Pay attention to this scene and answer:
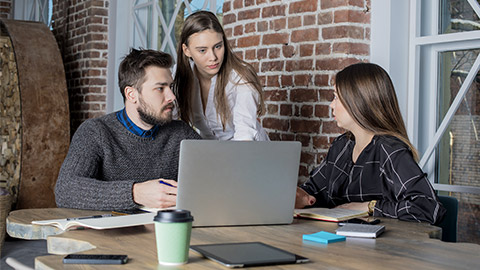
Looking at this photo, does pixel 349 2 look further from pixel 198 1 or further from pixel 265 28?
pixel 198 1

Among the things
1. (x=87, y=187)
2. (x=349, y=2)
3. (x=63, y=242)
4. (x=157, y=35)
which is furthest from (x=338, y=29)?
(x=157, y=35)

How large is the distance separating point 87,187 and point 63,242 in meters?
0.58

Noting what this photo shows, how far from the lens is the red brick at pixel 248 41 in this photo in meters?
3.74

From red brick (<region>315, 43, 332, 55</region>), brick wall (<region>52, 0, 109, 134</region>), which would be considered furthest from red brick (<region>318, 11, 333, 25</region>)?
brick wall (<region>52, 0, 109, 134</region>)

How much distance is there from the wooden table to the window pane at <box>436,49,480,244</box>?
111 cm

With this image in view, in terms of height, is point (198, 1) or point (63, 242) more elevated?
point (198, 1)

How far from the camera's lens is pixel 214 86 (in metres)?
3.09

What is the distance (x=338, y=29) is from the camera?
3.16 metres

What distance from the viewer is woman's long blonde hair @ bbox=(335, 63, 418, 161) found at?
7.94ft

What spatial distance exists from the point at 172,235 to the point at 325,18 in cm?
219

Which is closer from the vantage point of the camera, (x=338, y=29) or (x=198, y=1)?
(x=338, y=29)

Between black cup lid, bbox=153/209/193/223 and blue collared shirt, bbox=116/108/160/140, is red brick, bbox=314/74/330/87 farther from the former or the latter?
black cup lid, bbox=153/209/193/223

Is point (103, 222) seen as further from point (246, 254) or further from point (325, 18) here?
point (325, 18)

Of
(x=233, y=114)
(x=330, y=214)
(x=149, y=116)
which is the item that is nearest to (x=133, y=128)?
(x=149, y=116)
